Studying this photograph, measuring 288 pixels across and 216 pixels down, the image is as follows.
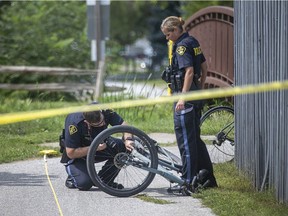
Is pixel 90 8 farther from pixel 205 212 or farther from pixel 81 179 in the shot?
pixel 205 212

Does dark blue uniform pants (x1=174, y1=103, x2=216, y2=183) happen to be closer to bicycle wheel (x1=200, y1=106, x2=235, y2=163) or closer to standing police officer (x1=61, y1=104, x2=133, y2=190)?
standing police officer (x1=61, y1=104, x2=133, y2=190)

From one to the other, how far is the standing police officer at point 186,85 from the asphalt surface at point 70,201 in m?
0.40

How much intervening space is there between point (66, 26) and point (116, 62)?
9.07 feet

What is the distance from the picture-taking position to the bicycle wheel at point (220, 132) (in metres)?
9.30

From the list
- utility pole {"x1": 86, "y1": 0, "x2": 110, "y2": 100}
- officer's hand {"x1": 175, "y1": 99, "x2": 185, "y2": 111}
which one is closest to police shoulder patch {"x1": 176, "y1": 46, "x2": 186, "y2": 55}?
officer's hand {"x1": 175, "y1": 99, "x2": 185, "y2": 111}

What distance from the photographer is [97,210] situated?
23.7 ft

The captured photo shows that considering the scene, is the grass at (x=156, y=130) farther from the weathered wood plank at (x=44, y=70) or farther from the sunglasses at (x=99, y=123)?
the weathered wood plank at (x=44, y=70)

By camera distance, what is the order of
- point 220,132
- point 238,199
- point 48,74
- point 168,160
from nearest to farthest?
1. point 238,199
2. point 168,160
3. point 220,132
4. point 48,74

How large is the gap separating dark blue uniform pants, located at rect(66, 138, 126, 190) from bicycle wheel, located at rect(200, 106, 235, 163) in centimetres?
163

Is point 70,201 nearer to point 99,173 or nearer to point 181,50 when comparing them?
point 99,173

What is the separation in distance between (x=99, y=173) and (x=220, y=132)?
1.89 m

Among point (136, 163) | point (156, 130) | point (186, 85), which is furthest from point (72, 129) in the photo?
point (156, 130)

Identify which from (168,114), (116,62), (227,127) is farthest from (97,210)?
(116,62)

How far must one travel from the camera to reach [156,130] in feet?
40.6
